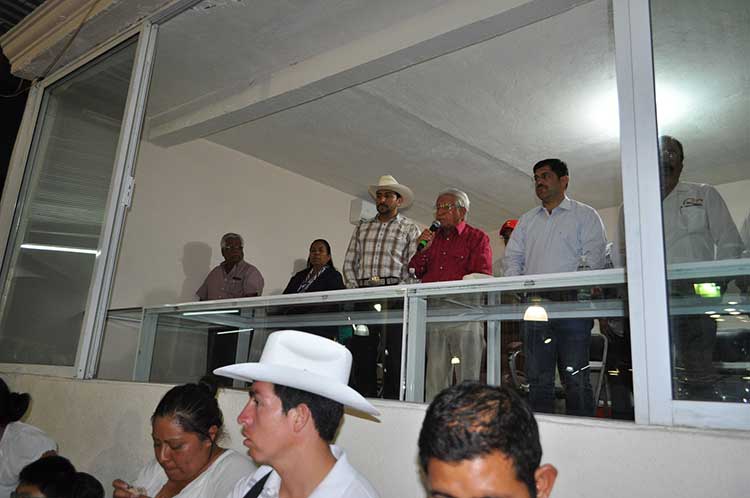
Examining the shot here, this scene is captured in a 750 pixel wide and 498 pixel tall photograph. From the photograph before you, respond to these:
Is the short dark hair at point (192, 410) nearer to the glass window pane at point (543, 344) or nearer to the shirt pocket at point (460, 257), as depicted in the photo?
the glass window pane at point (543, 344)

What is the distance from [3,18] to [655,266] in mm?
4638

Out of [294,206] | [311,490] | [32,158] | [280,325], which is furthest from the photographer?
[294,206]

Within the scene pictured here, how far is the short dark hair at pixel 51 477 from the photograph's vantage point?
1692mm

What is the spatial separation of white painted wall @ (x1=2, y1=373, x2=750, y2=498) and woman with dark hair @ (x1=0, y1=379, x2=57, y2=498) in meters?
0.30

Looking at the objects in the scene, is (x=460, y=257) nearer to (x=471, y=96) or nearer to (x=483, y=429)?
(x=471, y=96)

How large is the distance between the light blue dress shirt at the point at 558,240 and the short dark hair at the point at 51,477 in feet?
7.34

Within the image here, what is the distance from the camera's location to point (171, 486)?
1.93 meters

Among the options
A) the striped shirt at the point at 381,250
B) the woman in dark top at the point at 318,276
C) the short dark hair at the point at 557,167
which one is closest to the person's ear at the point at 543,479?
the short dark hair at the point at 557,167

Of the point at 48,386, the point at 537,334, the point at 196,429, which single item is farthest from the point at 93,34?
the point at 537,334

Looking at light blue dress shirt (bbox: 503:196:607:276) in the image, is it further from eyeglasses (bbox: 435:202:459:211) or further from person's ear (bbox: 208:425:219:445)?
person's ear (bbox: 208:425:219:445)

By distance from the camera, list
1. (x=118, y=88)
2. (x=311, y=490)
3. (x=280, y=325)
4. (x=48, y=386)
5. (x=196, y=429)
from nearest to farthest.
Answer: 1. (x=311, y=490)
2. (x=196, y=429)
3. (x=280, y=325)
4. (x=48, y=386)
5. (x=118, y=88)

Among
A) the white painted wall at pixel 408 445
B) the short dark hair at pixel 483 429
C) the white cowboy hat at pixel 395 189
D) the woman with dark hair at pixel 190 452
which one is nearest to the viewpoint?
the short dark hair at pixel 483 429

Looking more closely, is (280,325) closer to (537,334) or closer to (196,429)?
(196,429)

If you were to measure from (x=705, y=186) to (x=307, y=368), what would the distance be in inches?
45.3
